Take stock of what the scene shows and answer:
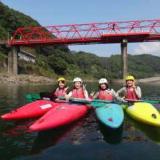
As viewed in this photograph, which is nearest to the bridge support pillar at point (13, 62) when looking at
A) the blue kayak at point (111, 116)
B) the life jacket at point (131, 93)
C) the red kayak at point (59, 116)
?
the life jacket at point (131, 93)

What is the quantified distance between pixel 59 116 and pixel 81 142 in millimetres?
2020

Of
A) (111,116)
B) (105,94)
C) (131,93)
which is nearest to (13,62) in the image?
(105,94)

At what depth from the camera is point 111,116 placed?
13.4 meters

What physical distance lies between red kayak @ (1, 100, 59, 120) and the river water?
1.14 ft

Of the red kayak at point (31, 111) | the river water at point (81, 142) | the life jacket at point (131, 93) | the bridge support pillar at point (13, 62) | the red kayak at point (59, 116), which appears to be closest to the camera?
the river water at point (81, 142)

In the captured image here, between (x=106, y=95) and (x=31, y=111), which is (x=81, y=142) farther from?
(x=106, y=95)

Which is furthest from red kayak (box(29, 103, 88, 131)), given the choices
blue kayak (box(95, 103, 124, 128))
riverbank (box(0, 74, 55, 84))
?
riverbank (box(0, 74, 55, 84))

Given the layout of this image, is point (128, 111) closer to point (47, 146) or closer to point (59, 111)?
point (59, 111)

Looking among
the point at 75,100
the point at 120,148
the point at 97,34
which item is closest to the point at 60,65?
the point at 97,34

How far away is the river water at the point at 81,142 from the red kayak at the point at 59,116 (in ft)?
1.17

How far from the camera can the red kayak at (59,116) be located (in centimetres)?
1228

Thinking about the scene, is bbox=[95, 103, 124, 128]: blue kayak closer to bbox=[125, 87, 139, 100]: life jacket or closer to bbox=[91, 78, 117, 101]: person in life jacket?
bbox=[91, 78, 117, 101]: person in life jacket

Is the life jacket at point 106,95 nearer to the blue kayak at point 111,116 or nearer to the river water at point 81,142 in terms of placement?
the blue kayak at point 111,116

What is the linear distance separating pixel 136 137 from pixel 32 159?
14.2 feet
